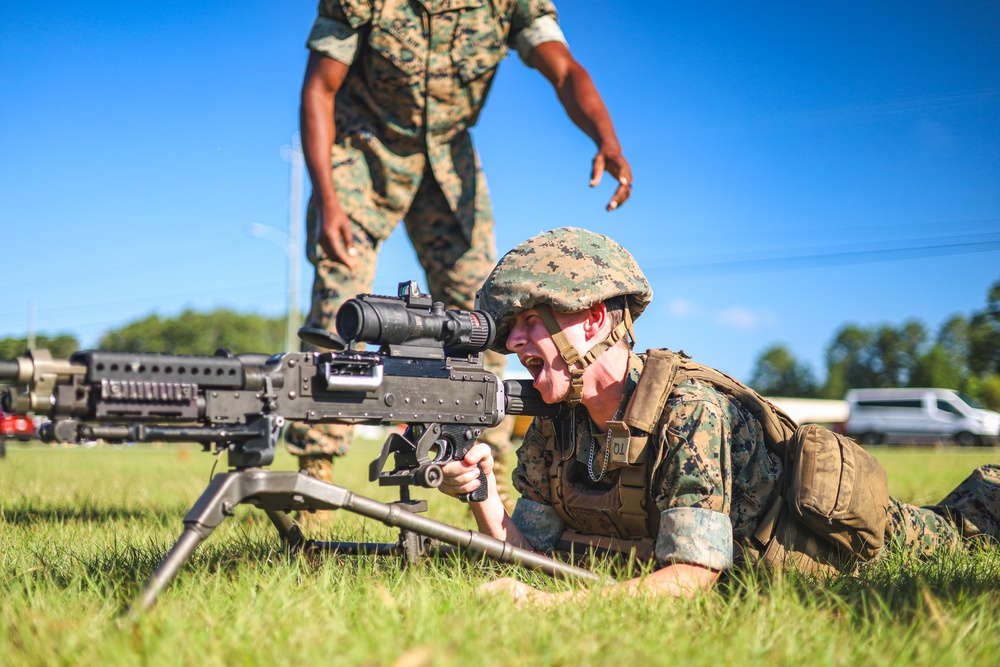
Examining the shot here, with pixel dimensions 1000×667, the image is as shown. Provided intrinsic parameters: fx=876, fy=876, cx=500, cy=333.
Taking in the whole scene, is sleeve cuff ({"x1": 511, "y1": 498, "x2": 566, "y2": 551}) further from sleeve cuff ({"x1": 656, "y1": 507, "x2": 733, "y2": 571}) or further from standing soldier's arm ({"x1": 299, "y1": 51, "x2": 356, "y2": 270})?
standing soldier's arm ({"x1": 299, "y1": 51, "x2": 356, "y2": 270})

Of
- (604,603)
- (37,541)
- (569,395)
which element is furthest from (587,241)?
(37,541)

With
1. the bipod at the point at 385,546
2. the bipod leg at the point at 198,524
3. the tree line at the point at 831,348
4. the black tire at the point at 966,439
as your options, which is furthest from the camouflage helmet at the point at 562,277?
the tree line at the point at 831,348

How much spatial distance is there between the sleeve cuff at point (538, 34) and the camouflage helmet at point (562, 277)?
2.34 m

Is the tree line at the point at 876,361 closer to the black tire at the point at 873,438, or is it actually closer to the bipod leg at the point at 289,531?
the black tire at the point at 873,438

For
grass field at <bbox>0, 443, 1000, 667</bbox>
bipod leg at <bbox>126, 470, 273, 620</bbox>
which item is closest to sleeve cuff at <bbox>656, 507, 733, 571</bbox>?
grass field at <bbox>0, 443, 1000, 667</bbox>

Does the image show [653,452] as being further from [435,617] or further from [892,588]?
[435,617]

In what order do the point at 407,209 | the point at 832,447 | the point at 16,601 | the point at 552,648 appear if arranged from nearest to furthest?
the point at 552,648 → the point at 16,601 → the point at 832,447 → the point at 407,209

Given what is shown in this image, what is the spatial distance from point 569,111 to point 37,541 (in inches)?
143

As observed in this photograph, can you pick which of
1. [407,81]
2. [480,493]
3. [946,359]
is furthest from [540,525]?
[946,359]

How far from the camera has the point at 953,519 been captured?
14.2 feet

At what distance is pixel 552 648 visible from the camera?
2.09m

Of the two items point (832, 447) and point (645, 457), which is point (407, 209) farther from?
point (832, 447)

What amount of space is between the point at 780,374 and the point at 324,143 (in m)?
120

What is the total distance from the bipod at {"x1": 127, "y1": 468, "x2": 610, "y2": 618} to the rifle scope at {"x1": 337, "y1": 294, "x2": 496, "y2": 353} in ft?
→ 1.67
